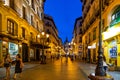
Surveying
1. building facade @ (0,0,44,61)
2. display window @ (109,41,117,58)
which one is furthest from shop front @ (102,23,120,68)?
building facade @ (0,0,44,61)

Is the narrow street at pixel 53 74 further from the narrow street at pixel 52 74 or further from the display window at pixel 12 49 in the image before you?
the display window at pixel 12 49

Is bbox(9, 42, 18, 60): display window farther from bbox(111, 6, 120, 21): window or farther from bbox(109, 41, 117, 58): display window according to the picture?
bbox(111, 6, 120, 21): window

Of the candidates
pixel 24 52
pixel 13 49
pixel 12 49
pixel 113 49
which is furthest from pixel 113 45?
pixel 24 52

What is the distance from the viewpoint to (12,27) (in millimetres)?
31156

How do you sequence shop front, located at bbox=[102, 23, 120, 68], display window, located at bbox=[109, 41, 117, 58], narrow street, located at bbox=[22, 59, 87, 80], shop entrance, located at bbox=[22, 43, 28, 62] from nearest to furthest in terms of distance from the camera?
narrow street, located at bbox=[22, 59, 87, 80], shop front, located at bbox=[102, 23, 120, 68], display window, located at bbox=[109, 41, 117, 58], shop entrance, located at bbox=[22, 43, 28, 62]

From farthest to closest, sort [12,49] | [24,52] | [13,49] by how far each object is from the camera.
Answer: [24,52], [13,49], [12,49]

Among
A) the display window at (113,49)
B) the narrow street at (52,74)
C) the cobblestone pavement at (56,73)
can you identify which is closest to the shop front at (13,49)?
the cobblestone pavement at (56,73)

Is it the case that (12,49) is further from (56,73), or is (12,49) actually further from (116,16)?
(116,16)

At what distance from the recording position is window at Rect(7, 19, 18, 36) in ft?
96.3

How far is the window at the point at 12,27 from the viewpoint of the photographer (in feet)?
96.3

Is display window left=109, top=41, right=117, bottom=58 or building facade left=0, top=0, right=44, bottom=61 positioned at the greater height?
building facade left=0, top=0, right=44, bottom=61

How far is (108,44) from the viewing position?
27016 millimetres

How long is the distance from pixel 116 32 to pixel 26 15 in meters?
20.7

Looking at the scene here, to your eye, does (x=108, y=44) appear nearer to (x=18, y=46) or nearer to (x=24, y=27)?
(x=18, y=46)
